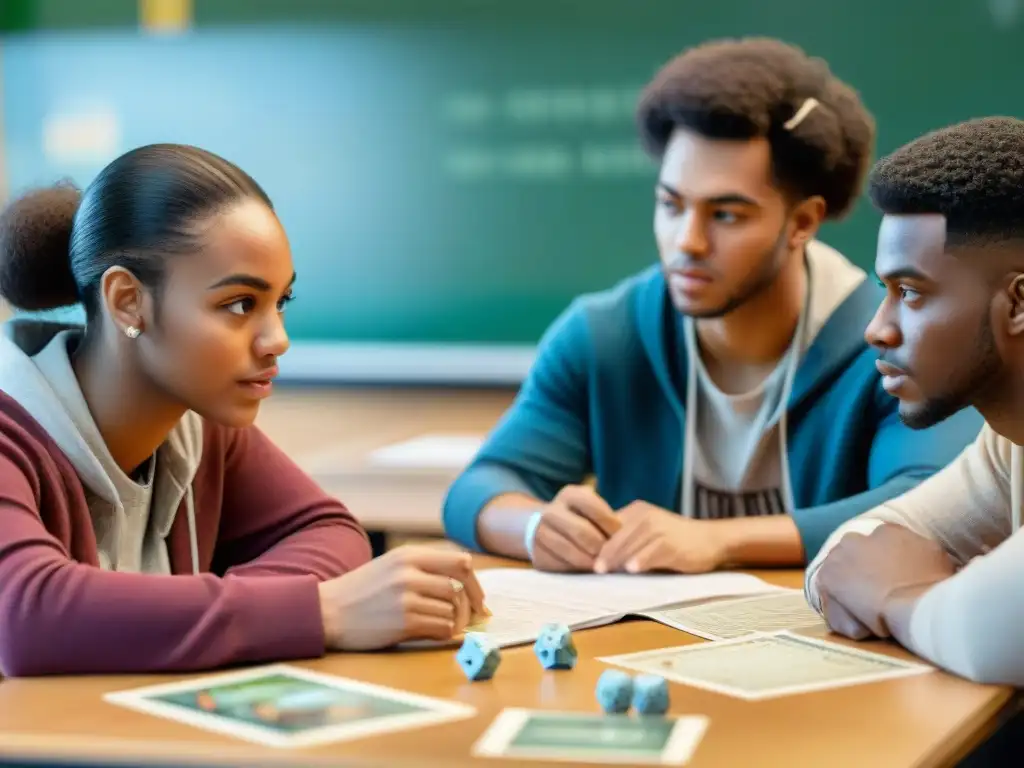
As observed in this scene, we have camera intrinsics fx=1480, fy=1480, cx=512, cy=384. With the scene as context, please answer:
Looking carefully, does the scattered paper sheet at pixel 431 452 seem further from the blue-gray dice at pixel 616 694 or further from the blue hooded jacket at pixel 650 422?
the blue-gray dice at pixel 616 694

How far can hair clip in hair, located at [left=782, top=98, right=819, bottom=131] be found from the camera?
2.31 m

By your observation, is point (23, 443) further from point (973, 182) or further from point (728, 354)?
point (728, 354)

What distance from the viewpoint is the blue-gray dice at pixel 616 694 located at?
125cm

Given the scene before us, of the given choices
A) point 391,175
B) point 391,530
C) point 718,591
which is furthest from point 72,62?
point 718,591

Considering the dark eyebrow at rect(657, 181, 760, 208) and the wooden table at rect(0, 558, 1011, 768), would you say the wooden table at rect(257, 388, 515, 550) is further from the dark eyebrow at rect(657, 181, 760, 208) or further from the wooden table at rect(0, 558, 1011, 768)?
the wooden table at rect(0, 558, 1011, 768)

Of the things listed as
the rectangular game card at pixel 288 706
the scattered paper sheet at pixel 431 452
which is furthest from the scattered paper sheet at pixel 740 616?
the scattered paper sheet at pixel 431 452

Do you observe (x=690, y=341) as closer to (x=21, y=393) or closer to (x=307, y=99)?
(x=21, y=393)

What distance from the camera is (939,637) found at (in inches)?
55.7

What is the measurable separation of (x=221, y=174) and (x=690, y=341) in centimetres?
96

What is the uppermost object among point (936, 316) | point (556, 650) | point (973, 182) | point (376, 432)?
point (973, 182)

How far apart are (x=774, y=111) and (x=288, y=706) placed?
139 cm

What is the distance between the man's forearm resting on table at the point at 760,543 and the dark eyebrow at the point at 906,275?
1.77 ft

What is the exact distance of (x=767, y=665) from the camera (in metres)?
1.42

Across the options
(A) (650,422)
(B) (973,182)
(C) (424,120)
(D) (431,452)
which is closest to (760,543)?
(A) (650,422)
